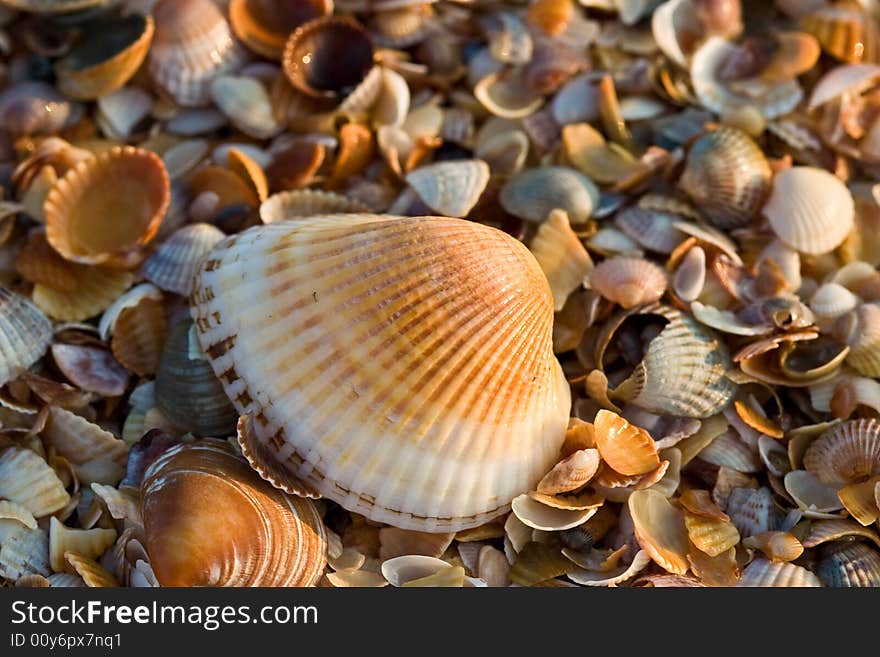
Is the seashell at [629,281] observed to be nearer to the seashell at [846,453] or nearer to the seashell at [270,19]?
the seashell at [846,453]

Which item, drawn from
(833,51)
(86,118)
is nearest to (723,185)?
(833,51)

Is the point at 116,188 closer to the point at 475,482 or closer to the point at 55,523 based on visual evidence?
the point at 55,523

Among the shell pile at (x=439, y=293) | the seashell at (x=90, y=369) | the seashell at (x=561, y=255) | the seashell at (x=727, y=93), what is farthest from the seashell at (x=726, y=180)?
the seashell at (x=90, y=369)

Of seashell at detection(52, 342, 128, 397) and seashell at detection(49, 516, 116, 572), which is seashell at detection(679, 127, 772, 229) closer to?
seashell at detection(52, 342, 128, 397)

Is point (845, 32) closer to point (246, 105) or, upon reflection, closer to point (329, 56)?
point (329, 56)

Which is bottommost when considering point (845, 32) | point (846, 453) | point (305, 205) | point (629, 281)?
point (846, 453)

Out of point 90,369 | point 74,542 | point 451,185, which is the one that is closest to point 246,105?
point 451,185
